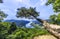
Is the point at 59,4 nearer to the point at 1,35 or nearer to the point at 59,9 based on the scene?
the point at 59,9

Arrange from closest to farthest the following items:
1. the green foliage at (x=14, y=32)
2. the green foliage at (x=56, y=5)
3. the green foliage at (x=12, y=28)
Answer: the green foliage at (x=56, y=5) < the green foliage at (x=14, y=32) < the green foliage at (x=12, y=28)

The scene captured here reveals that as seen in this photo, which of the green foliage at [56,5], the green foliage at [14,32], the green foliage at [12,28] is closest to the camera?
the green foliage at [56,5]

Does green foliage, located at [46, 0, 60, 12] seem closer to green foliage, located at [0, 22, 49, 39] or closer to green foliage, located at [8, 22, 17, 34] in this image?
green foliage, located at [0, 22, 49, 39]

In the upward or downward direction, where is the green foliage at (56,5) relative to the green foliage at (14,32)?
upward

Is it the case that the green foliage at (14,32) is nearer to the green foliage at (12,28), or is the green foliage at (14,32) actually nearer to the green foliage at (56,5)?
the green foliage at (12,28)

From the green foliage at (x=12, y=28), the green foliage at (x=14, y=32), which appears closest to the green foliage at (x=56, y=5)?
the green foliage at (x=14, y=32)

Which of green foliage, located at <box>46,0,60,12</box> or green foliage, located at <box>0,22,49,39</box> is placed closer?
green foliage, located at <box>46,0,60,12</box>

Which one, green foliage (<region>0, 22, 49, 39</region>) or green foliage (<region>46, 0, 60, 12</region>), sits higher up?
green foliage (<region>46, 0, 60, 12</region>)

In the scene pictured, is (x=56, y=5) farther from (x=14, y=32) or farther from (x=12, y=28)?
(x=12, y=28)

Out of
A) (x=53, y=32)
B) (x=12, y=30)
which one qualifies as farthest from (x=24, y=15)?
(x=12, y=30)

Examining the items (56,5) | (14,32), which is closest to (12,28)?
(14,32)

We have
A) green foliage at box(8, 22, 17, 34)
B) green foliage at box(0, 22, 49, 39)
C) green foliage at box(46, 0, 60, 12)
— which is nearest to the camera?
green foliage at box(46, 0, 60, 12)

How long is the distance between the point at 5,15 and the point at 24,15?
12.3m

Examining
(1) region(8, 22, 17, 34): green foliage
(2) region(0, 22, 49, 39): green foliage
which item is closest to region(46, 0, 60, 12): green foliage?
(2) region(0, 22, 49, 39): green foliage
